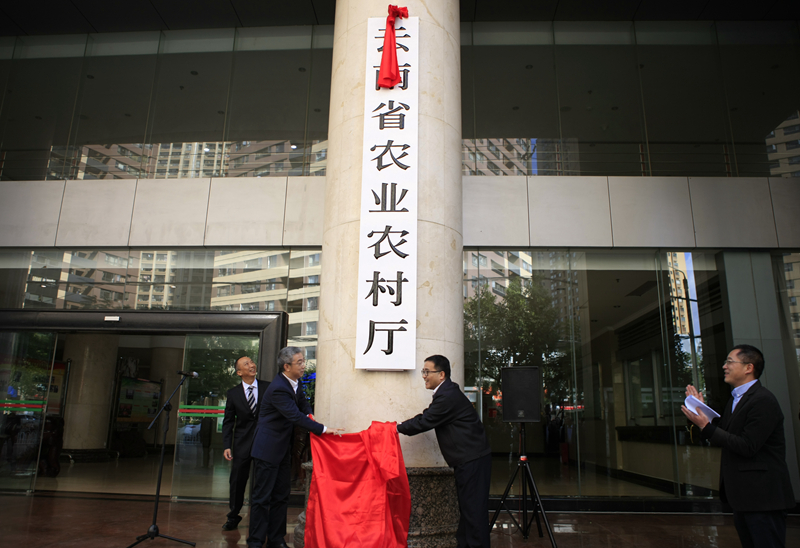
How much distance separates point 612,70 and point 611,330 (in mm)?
4624

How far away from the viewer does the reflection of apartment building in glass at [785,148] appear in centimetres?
873

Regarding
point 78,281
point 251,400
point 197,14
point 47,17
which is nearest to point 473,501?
point 251,400

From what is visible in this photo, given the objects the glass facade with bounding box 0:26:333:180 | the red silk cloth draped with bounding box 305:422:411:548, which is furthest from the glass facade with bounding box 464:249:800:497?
the glass facade with bounding box 0:26:333:180

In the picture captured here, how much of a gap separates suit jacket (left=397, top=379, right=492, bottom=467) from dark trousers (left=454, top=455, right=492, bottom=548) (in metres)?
0.08

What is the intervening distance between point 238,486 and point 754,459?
504 cm

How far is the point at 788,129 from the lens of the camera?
908 cm

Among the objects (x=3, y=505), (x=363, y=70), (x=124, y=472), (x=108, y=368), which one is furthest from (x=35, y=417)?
(x=363, y=70)

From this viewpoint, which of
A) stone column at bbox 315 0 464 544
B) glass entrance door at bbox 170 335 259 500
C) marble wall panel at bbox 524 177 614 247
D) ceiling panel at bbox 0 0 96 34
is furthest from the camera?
ceiling panel at bbox 0 0 96 34

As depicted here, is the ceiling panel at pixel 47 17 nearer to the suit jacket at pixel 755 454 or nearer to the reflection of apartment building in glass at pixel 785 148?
the suit jacket at pixel 755 454

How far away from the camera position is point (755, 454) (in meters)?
3.72

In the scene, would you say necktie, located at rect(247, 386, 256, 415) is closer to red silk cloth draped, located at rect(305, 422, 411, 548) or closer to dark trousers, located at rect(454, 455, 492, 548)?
red silk cloth draped, located at rect(305, 422, 411, 548)

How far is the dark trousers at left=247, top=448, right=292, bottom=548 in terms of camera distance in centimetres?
Result: 465

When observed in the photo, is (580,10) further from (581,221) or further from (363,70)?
(363,70)

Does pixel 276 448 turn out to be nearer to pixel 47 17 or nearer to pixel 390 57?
pixel 390 57
